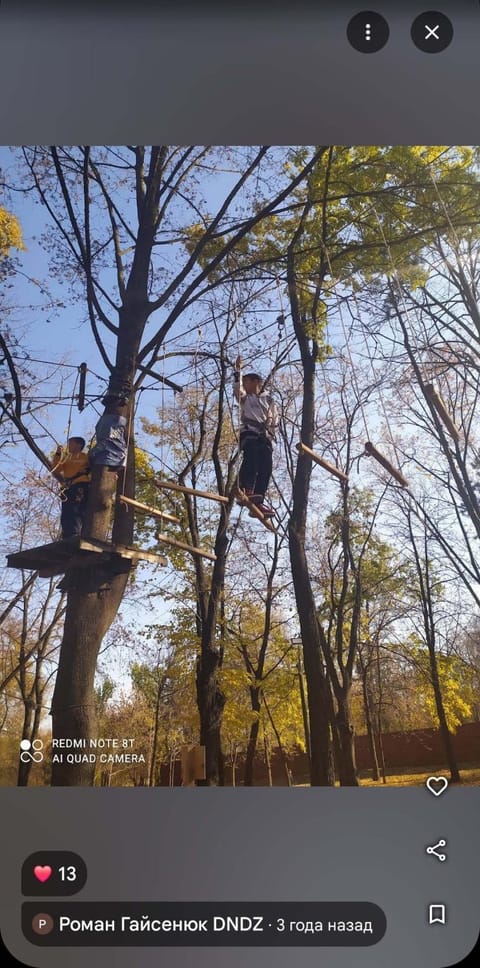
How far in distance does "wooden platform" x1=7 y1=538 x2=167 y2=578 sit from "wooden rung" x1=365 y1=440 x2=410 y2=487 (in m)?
0.73

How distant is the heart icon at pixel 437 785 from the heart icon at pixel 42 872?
75 cm

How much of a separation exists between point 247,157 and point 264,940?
1730 millimetres

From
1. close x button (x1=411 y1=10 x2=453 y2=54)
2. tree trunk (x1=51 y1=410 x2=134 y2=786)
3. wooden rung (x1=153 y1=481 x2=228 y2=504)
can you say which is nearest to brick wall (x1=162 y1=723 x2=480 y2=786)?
tree trunk (x1=51 y1=410 x2=134 y2=786)

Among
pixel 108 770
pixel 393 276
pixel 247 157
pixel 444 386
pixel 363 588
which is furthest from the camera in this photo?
pixel 363 588

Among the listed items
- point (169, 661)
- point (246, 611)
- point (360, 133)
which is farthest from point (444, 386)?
point (169, 661)

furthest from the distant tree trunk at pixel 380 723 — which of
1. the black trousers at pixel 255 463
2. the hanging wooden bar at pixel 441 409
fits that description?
the hanging wooden bar at pixel 441 409

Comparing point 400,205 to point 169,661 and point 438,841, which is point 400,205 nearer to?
point 169,661

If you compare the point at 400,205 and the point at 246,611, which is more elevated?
the point at 400,205

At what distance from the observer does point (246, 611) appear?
214 centimetres

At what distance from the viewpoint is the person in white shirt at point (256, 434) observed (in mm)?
2018

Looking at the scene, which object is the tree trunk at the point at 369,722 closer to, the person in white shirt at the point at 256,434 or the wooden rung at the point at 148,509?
the person in white shirt at the point at 256,434

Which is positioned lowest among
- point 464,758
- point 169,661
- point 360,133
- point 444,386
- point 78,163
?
point 464,758

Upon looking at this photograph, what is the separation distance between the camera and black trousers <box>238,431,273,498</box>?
80.2 inches

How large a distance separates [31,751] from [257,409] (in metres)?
1.18
